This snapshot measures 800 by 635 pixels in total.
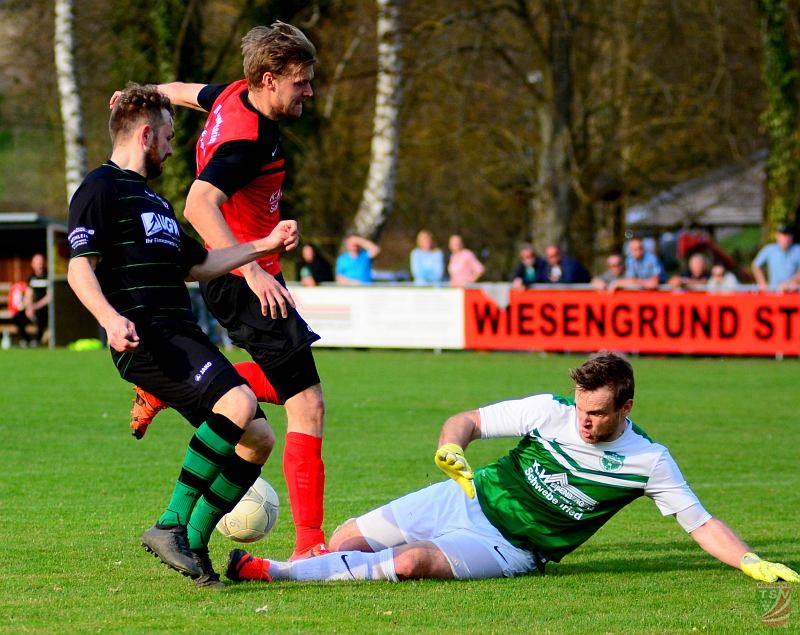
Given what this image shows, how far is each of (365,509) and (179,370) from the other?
2529 millimetres

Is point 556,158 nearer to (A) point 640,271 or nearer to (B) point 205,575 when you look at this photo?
(A) point 640,271

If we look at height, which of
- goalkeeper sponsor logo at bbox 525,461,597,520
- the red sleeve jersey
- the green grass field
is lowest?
the green grass field

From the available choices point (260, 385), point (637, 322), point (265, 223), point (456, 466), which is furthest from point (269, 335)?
point (637, 322)

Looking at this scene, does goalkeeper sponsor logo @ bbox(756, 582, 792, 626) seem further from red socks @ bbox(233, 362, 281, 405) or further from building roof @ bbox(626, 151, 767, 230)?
building roof @ bbox(626, 151, 767, 230)

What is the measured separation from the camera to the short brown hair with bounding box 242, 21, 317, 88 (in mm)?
6133

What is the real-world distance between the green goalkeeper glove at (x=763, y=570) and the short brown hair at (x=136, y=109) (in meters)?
3.08

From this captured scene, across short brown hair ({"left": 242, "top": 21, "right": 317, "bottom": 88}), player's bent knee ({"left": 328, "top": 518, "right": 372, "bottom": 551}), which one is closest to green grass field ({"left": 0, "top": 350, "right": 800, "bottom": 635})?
player's bent knee ({"left": 328, "top": 518, "right": 372, "bottom": 551})

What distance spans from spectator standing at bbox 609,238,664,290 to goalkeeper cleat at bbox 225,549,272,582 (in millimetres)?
14845

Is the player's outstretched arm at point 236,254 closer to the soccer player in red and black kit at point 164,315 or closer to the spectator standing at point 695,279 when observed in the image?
the soccer player in red and black kit at point 164,315

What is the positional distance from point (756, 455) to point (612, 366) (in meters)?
5.37

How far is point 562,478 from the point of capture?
580 cm

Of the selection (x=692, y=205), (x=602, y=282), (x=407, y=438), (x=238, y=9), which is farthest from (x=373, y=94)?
(x=407, y=438)

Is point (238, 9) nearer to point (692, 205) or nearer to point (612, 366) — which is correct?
point (692, 205)

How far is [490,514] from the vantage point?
5996mm
